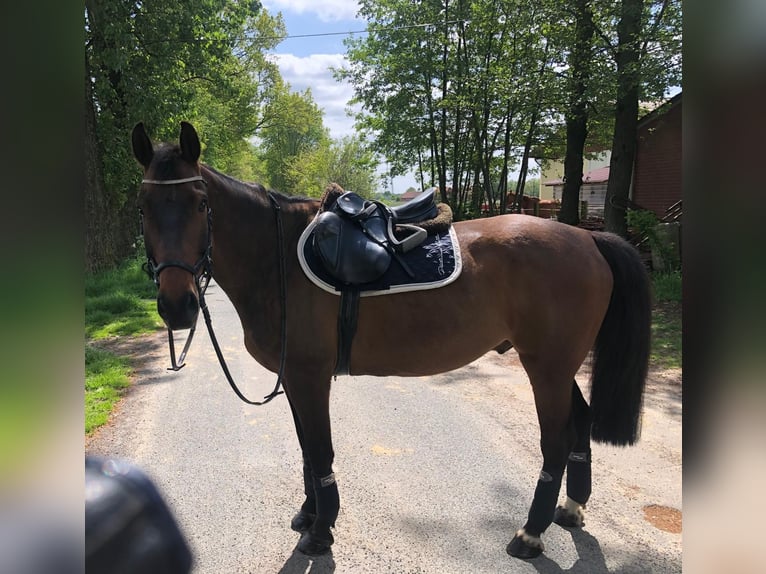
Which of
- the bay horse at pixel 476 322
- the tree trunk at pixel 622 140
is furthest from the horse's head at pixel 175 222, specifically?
the tree trunk at pixel 622 140

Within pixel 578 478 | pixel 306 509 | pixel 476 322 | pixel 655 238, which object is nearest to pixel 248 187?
pixel 476 322

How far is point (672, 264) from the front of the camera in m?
9.28

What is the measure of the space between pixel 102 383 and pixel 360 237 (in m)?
4.32

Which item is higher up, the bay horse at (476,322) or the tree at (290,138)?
the tree at (290,138)

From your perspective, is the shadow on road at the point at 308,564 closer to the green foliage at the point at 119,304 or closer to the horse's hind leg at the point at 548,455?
the horse's hind leg at the point at 548,455

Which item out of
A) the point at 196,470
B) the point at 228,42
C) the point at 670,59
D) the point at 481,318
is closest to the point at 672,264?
the point at 670,59

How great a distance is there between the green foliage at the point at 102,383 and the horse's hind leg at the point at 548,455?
3.63 meters

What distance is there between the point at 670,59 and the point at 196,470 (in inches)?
373

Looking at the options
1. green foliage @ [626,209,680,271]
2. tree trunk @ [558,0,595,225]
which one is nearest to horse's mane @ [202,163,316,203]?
tree trunk @ [558,0,595,225]

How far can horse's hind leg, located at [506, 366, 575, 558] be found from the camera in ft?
8.53

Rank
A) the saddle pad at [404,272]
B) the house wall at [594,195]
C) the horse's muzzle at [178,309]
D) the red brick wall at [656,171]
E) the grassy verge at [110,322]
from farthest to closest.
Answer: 1. the house wall at [594,195]
2. the red brick wall at [656,171]
3. the grassy verge at [110,322]
4. the saddle pad at [404,272]
5. the horse's muzzle at [178,309]

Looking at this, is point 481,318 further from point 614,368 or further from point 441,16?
point 441,16

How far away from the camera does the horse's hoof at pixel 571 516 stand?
9.34 feet

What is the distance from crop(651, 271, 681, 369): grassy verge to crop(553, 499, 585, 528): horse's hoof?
3676mm
